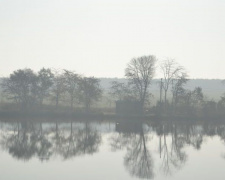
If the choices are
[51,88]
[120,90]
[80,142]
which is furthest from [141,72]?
[80,142]

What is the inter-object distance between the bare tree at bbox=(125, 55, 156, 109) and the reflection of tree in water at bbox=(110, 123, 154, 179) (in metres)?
21.6

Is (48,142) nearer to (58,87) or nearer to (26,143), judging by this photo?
(26,143)

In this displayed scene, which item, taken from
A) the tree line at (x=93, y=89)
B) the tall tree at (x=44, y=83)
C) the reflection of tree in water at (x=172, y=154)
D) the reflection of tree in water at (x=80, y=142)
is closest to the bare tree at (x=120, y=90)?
the tree line at (x=93, y=89)

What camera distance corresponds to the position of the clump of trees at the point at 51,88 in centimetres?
6034

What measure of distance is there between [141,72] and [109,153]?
3666cm

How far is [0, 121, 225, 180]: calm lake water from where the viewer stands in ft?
64.3

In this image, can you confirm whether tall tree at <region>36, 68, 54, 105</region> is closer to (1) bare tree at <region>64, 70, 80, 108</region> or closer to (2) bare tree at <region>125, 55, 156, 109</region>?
(1) bare tree at <region>64, 70, 80, 108</region>

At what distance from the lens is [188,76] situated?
60.9 meters

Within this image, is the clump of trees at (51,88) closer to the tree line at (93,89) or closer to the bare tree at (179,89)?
the tree line at (93,89)

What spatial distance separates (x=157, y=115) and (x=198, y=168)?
3285 centimetres

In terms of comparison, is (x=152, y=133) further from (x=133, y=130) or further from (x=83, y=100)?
(x=83, y=100)

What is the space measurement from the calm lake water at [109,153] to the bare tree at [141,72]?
20.7 m

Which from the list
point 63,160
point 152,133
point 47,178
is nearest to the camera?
point 47,178

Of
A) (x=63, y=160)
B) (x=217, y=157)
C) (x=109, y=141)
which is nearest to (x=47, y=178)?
(x=63, y=160)
